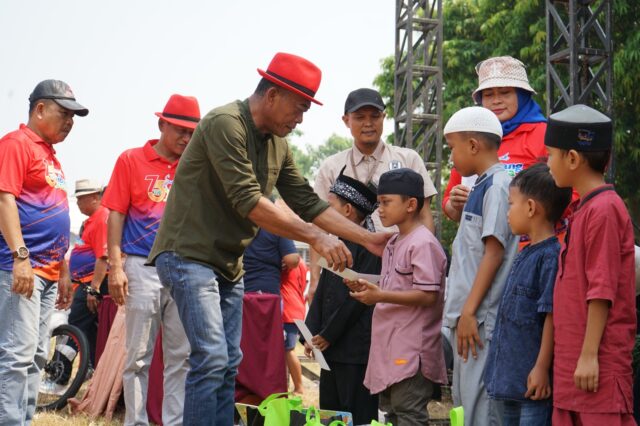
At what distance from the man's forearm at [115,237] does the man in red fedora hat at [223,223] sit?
1.47 m

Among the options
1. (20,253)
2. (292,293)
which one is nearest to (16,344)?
(20,253)

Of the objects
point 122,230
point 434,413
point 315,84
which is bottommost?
point 434,413

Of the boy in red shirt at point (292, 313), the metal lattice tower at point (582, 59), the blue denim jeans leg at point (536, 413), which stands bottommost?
the boy in red shirt at point (292, 313)

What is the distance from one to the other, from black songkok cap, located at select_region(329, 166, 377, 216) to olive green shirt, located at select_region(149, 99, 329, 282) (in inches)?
32.8

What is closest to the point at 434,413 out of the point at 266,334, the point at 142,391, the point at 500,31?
the point at 266,334

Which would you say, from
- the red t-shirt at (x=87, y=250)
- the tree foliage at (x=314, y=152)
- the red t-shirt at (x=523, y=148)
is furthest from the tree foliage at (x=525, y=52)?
the tree foliage at (x=314, y=152)

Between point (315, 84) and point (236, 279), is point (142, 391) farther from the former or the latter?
point (315, 84)

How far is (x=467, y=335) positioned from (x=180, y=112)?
8.94 feet

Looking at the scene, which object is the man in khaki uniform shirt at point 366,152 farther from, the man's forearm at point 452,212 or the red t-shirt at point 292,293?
the red t-shirt at point 292,293

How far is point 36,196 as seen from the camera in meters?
4.77

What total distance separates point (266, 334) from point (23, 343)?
2.09m

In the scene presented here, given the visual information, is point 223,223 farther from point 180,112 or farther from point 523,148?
point 180,112

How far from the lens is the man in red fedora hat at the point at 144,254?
5.10m

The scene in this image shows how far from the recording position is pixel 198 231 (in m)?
3.74
